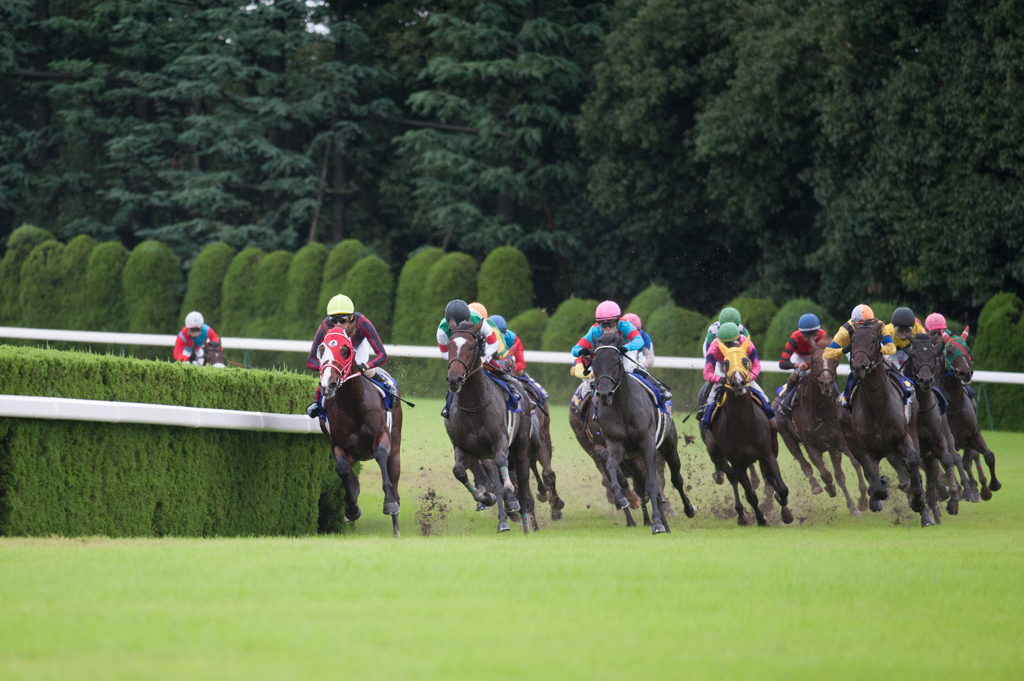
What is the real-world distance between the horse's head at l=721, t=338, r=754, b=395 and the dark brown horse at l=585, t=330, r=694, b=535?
77 cm

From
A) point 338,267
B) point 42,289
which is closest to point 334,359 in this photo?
point 338,267

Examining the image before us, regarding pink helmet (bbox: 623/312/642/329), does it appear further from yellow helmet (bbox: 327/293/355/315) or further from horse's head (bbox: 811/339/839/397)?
yellow helmet (bbox: 327/293/355/315)

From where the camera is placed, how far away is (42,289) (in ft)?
92.7

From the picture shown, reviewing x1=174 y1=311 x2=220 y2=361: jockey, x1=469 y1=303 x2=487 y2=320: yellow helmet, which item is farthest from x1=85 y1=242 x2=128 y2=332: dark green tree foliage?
x1=469 y1=303 x2=487 y2=320: yellow helmet

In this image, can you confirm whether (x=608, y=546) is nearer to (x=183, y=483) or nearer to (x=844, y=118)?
(x=183, y=483)

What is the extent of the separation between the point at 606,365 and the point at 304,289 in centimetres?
1640

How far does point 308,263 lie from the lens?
26.5 metres

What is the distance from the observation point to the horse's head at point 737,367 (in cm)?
1137

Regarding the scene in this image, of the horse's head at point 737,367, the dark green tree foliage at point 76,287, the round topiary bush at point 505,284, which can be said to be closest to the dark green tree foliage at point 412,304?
the round topiary bush at point 505,284

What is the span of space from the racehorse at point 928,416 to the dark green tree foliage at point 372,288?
14484 mm

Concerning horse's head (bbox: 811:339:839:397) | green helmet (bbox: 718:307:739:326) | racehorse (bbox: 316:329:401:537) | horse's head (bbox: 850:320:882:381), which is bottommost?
racehorse (bbox: 316:329:401:537)

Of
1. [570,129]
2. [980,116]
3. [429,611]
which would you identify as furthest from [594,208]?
[429,611]

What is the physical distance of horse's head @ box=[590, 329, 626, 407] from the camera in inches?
421

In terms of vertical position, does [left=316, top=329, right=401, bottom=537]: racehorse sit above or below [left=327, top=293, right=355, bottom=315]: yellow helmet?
below
